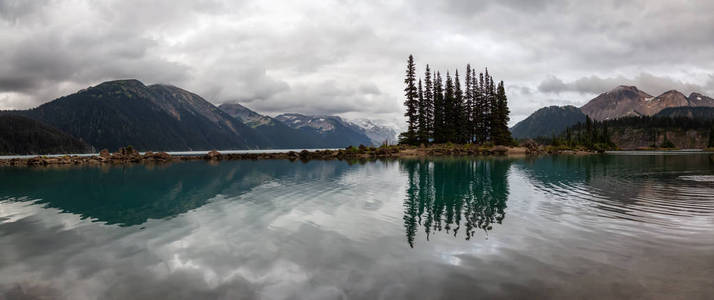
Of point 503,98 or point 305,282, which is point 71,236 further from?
point 503,98

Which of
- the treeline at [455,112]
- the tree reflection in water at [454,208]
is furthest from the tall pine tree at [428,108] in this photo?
the tree reflection in water at [454,208]

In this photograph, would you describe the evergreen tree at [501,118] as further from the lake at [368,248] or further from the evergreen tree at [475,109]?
the lake at [368,248]

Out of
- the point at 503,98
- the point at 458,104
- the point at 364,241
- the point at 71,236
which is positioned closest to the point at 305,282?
the point at 364,241

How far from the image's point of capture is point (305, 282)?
8688 millimetres

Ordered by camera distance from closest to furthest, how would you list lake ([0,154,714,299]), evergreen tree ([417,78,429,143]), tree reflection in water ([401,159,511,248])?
1. lake ([0,154,714,299])
2. tree reflection in water ([401,159,511,248])
3. evergreen tree ([417,78,429,143])

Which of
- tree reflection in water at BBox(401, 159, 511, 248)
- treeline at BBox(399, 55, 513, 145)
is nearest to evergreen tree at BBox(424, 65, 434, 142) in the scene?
treeline at BBox(399, 55, 513, 145)

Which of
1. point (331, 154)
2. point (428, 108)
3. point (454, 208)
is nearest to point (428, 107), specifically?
point (428, 108)

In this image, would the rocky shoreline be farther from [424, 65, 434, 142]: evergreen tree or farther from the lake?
the lake

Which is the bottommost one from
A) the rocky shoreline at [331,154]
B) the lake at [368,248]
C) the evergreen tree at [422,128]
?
the lake at [368,248]

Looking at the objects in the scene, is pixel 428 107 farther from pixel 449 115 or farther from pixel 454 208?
pixel 454 208

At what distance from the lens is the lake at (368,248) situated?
8227 millimetres

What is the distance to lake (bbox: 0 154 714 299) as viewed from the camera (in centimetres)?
823

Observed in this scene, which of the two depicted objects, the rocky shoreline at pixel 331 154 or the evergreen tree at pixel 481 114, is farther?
the evergreen tree at pixel 481 114

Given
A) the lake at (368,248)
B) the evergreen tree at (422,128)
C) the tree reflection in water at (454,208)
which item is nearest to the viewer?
the lake at (368,248)
